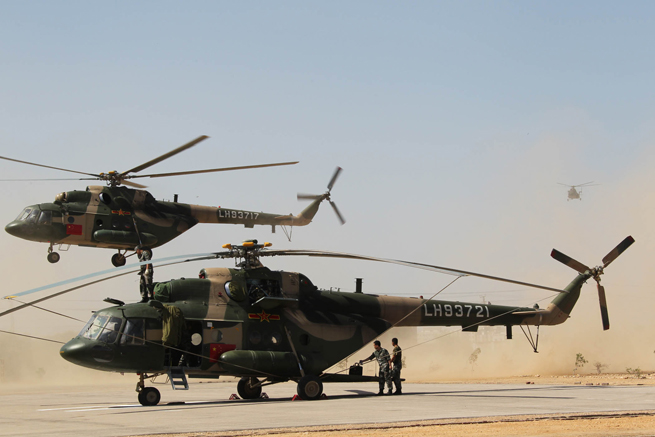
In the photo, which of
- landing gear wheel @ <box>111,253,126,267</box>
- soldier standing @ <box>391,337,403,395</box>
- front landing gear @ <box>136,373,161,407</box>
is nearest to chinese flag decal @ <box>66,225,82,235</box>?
landing gear wheel @ <box>111,253,126,267</box>

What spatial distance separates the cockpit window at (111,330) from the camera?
1595 cm

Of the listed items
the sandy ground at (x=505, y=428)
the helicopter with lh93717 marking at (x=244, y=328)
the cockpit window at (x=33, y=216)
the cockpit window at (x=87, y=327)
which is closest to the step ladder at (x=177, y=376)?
the helicopter with lh93717 marking at (x=244, y=328)

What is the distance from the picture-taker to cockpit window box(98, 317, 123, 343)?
52.3 ft

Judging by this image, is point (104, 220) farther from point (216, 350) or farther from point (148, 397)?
point (148, 397)

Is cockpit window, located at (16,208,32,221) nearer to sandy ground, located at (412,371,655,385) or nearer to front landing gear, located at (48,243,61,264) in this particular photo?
front landing gear, located at (48,243,61,264)

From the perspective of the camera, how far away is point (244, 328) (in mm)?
17531

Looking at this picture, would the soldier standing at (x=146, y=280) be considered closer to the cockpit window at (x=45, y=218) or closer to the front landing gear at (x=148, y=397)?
the front landing gear at (x=148, y=397)

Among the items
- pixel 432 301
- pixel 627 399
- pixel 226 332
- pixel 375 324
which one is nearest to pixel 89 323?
pixel 226 332

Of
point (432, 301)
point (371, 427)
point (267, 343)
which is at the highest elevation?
point (432, 301)

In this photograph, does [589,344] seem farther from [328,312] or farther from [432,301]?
[328,312]

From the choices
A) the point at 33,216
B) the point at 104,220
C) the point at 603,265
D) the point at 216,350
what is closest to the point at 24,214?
the point at 33,216

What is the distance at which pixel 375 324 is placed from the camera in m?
19.4

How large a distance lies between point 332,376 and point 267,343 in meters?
2.01

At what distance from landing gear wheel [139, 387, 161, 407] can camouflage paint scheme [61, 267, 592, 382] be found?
0.48 metres
